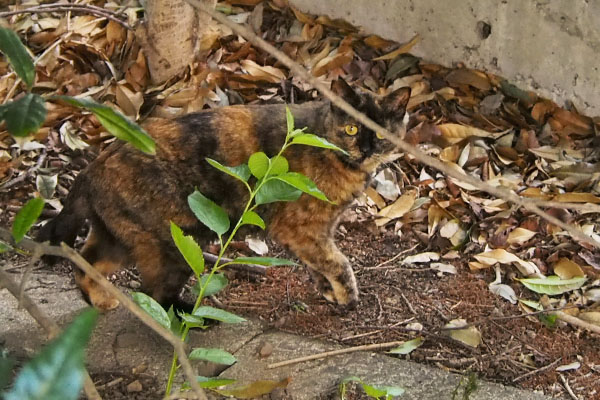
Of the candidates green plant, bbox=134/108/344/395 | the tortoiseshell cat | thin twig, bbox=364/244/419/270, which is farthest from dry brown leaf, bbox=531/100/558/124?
green plant, bbox=134/108/344/395

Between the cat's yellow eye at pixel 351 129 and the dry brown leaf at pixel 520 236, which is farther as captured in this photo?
the dry brown leaf at pixel 520 236

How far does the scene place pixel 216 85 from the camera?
425 cm

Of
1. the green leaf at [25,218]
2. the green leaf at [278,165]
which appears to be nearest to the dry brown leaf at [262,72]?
the green leaf at [278,165]

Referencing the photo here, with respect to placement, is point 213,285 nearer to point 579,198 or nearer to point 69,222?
point 69,222

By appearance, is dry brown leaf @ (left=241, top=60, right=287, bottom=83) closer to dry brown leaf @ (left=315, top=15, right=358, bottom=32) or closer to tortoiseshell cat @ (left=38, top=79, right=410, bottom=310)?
dry brown leaf @ (left=315, top=15, right=358, bottom=32)

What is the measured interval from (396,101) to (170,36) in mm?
1437

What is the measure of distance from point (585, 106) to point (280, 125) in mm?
1876

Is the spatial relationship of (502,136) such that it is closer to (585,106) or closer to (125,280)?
(585,106)

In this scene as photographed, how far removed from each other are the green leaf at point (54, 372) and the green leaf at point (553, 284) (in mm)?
2914

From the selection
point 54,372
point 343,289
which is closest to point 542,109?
point 343,289

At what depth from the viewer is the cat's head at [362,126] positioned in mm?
3145

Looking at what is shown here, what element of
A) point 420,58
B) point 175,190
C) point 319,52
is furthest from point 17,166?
point 420,58

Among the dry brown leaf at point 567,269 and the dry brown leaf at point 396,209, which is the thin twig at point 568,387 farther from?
the dry brown leaf at point 396,209

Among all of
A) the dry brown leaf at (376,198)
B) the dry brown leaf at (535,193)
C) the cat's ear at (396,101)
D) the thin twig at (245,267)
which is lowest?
the thin twig at (245,267)
